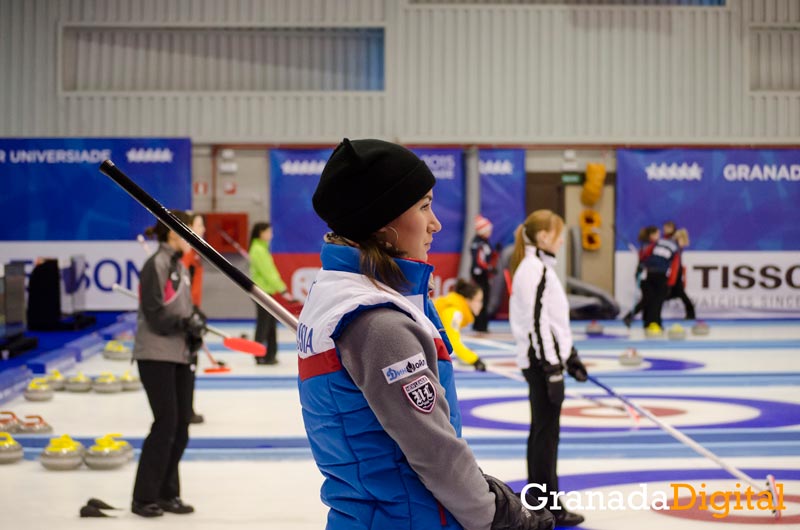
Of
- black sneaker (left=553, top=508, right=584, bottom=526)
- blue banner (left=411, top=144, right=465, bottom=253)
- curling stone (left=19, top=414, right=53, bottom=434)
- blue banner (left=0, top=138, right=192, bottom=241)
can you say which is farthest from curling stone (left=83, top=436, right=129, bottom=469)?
blue banner (left=411, top=144, right=465, bottom=253)

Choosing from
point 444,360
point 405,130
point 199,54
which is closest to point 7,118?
point 199,54

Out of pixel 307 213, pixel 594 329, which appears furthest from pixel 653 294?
pixel 307 213

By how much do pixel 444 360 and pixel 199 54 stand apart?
66.1ft

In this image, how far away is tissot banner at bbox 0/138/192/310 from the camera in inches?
787

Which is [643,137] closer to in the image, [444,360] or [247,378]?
[247,378]

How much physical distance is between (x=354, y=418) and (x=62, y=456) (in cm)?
636

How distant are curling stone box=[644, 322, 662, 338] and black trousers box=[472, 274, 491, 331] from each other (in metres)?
2.46

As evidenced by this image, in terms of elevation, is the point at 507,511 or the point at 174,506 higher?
the point at 507,511

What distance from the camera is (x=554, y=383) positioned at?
20.2 feet

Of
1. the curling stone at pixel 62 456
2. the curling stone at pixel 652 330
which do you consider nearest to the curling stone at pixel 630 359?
the curling stone at pixel 652 330

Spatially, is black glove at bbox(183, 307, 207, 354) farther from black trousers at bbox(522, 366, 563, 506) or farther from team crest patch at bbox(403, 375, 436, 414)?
team crest patch at bbox(403, 375, 436, 414)

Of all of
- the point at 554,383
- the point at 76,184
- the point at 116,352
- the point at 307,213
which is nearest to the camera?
the point at 554,383

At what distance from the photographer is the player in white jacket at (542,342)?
619 cm

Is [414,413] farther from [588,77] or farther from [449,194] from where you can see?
[588,77]
